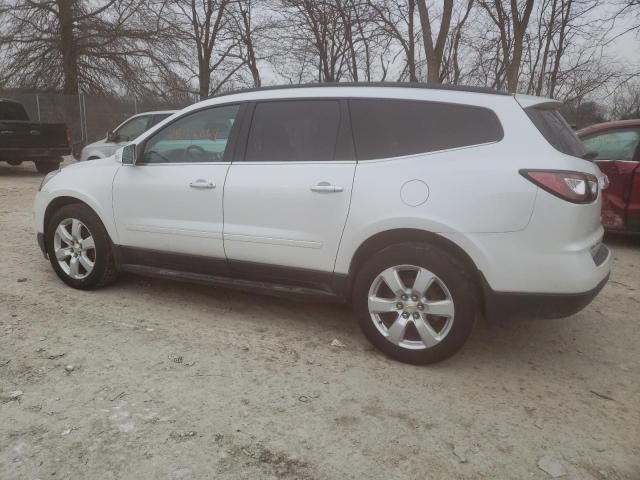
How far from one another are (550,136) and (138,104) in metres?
21.6

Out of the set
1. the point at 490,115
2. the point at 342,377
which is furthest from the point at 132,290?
the point at 490,115

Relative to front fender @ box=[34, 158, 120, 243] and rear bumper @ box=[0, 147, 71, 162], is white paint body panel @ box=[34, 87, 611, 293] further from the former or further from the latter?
rear bumper @ box=[0, 147, 71, 162]

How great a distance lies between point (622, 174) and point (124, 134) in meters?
8.92

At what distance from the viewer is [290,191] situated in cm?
350

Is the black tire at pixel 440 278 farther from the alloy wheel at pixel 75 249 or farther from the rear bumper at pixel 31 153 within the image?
the rear bumper at pixel 31 153

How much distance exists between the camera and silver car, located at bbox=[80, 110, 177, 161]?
33.9ft

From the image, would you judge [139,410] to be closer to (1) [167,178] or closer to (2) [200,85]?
(1) [167,178]

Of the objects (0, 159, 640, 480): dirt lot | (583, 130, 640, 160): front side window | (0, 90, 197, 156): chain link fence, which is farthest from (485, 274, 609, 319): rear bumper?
(0, 90, 197, 156): chain link fence

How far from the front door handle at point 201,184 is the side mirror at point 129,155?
648mm

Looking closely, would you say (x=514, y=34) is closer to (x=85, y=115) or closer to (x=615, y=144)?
(x=615, y=144)

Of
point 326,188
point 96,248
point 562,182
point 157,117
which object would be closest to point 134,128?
point 157,117

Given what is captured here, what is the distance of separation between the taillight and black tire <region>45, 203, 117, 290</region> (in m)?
3.26

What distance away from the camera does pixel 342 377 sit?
10.4 ft

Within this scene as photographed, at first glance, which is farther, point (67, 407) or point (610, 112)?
point (610, 112)
